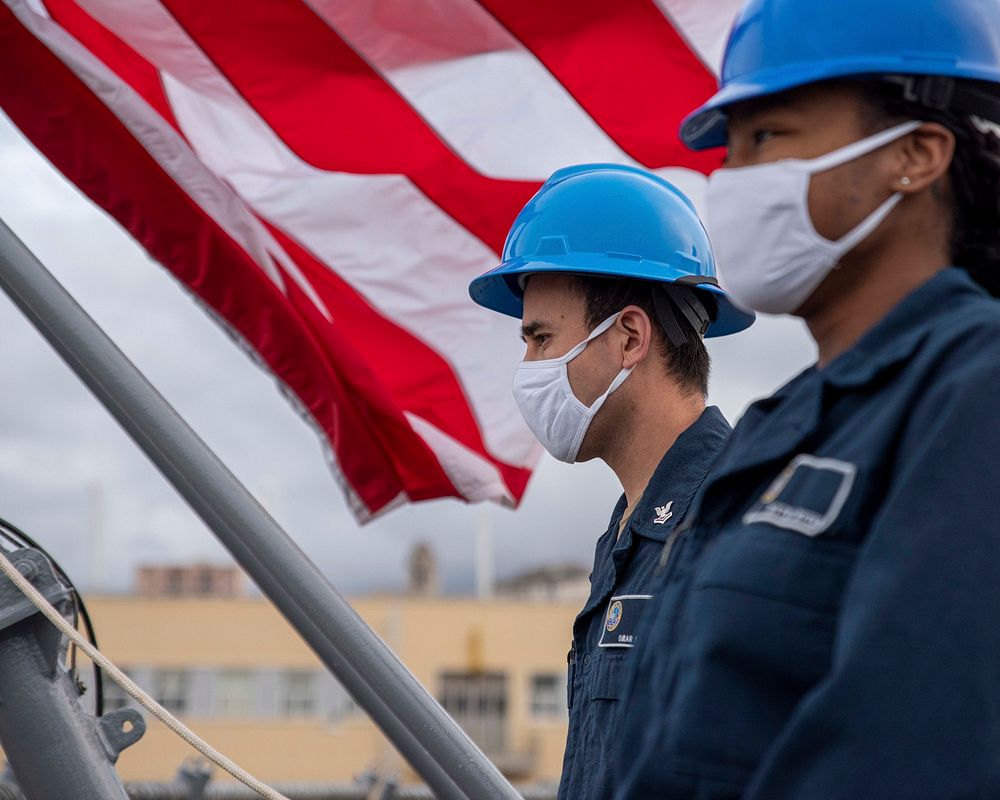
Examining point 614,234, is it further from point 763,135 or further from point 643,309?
point 763,135

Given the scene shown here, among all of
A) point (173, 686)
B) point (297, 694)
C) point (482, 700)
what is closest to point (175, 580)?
point (173, 686)

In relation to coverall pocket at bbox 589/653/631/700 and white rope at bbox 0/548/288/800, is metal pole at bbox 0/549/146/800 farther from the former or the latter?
coverall pocket at bbox 589/653/631/700

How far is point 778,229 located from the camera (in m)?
1.41

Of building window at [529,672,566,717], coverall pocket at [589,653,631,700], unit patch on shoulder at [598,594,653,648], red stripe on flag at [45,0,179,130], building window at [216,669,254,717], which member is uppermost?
red stripe on flag at [45,0,179,130]

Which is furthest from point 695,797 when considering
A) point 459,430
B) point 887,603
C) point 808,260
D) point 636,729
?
point 459,430

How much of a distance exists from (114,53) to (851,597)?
2.88 meters

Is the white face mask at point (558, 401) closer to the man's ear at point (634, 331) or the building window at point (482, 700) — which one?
the man's ear at point (634, 331)

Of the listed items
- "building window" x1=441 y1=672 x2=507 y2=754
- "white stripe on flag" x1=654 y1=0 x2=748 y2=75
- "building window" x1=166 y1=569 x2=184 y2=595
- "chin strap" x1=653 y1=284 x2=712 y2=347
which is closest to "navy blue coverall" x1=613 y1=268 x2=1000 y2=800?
"chin strap" x1=653 y1=284 x2=712 y2=347

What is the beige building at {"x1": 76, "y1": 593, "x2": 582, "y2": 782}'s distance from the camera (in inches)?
1379

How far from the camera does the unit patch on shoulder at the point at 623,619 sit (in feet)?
7.52

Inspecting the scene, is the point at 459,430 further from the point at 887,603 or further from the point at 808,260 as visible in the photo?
the point at 887,603

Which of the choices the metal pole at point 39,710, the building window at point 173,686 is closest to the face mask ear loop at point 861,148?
the metal pole at point 39,710

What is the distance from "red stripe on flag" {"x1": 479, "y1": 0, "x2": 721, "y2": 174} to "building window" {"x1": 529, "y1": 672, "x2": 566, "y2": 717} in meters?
34.1

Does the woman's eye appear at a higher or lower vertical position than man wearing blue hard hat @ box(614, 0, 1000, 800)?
higher
